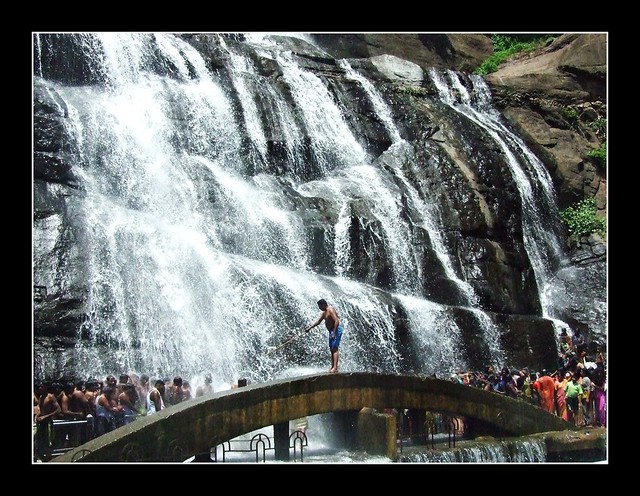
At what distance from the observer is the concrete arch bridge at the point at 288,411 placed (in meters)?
8.93

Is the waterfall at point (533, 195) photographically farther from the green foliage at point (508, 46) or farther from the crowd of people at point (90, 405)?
the crowd of people at point (90, 405)

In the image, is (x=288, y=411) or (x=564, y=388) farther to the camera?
(x=564, y=388)

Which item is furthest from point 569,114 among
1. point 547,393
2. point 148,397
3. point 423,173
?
point 148,397

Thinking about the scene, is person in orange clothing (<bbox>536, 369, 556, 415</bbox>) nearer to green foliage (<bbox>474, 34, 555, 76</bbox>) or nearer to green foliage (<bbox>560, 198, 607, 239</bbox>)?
green foliage (<bbox>560, 198, 607, 239</bbox>)

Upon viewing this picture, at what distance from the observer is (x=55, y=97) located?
15898 mm

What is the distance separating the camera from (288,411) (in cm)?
1012

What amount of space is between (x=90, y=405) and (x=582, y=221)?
1339 cm

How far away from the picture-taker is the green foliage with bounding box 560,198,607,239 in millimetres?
20500

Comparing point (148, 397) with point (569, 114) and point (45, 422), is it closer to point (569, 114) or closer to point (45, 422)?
point (45, 422)

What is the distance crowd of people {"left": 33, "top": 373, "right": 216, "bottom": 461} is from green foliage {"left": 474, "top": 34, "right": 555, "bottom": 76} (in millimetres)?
16420

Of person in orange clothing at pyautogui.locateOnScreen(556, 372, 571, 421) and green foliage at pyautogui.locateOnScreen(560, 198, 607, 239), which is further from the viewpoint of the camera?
green foliage at pyautogui.locateOnScreen(560, 198, 607, 239)

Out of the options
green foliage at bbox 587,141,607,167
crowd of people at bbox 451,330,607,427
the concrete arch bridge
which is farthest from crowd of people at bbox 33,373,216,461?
green foliage at bbox 587,141,607,167

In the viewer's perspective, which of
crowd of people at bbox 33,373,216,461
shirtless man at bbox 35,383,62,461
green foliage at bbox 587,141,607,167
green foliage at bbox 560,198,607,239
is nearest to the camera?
shirtless man at bbox 35,383,62,461

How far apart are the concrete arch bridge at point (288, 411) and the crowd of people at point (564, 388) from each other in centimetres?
87
